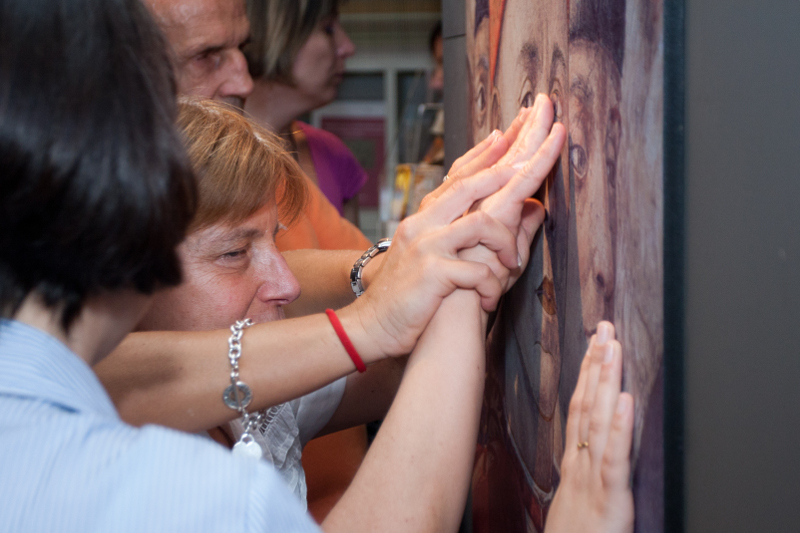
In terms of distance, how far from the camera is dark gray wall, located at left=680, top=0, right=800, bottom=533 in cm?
50

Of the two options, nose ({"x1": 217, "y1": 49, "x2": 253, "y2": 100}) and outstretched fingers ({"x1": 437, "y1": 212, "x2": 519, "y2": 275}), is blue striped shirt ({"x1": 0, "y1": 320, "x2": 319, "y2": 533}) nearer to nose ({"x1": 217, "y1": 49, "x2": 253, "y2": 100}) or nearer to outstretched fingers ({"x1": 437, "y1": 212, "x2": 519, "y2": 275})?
outstretched fingers ({"x1": 437, "y1": 212, "x2": 519, "y2": 275})

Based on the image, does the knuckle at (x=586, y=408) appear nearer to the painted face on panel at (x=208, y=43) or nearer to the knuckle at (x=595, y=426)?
the knuckle at (x=595, y=426)

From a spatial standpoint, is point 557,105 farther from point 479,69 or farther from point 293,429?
point 293,429

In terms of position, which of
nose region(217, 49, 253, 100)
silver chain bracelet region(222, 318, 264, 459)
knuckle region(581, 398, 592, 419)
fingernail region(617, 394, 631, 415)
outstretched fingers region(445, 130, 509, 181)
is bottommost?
silver chain bracelet region(222, 318, 264, 459)

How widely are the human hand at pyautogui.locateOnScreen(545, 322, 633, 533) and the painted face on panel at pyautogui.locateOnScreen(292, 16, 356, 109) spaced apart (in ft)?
4.60

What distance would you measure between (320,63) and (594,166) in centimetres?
138

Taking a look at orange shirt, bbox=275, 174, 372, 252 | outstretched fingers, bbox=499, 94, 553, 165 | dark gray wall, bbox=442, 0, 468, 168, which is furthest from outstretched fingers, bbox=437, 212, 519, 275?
orange shirt, bbox=275, 174, 372, 252

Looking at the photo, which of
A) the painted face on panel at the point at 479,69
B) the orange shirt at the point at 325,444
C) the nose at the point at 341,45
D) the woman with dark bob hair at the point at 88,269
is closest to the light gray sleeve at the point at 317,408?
the orange shirt at the point at 325,444

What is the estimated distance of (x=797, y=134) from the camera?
489 millimetres

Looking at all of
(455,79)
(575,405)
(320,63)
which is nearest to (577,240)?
(575,405)

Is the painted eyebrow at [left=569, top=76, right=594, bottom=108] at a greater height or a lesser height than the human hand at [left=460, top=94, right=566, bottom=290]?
greater

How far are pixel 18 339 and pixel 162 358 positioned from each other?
0.42 m

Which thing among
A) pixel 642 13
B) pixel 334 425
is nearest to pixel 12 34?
pixel 642 13

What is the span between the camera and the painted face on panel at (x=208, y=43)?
53.9 inches
